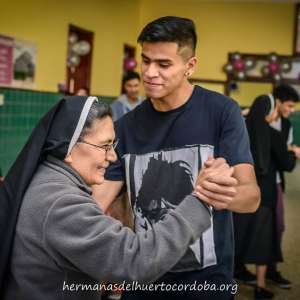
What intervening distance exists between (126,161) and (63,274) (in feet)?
2.62

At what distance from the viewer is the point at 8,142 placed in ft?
24.0

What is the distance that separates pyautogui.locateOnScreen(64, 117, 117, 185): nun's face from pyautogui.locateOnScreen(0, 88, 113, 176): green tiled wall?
5.49 metres

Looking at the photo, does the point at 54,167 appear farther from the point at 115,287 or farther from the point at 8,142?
the point at 8,142

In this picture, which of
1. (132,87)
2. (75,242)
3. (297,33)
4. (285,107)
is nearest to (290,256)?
(285,107)

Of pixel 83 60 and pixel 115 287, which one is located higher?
pixel 83 60

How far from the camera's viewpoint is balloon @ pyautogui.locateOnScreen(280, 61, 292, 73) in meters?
13.8

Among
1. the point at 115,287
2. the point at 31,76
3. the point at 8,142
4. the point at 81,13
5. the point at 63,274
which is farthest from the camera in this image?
the point at 81,13

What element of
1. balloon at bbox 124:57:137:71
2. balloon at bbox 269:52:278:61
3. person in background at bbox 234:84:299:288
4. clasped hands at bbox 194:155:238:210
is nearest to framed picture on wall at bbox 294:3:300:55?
balloon at bbox 269:52:278:61

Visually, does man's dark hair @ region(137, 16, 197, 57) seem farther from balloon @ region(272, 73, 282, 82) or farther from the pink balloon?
balloon @ region(272, 73, 282, 82)

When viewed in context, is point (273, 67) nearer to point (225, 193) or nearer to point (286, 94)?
point (286, 94)

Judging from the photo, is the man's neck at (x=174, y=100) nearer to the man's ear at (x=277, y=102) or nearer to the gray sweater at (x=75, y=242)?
the gray sweater at (x=75, y=242)

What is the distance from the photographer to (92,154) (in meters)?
1.74

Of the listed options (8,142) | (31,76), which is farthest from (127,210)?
(31,76)

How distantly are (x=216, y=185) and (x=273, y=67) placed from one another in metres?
12.4
